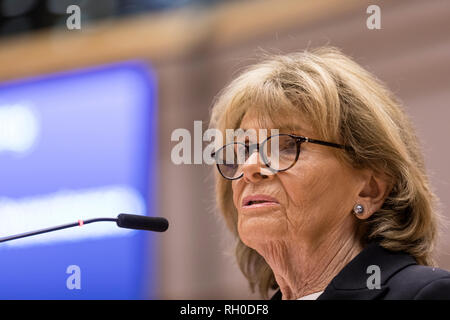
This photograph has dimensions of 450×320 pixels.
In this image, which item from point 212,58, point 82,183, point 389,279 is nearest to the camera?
point 389,279

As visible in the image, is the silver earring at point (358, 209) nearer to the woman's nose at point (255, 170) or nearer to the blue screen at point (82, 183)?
the woman's nose at point (255, 170)

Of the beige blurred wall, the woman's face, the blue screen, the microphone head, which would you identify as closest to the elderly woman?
the woman's face

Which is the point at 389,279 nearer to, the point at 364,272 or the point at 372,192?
the point at 364,272

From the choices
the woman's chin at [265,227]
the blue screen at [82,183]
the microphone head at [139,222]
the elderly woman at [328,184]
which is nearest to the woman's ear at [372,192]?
the elderly woman at [328,184]

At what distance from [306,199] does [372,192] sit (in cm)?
16

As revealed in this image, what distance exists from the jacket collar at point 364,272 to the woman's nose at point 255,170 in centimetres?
27

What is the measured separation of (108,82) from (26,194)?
693 millimetres

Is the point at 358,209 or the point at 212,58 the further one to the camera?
the point at 212,58

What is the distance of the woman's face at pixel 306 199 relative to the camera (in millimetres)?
1676

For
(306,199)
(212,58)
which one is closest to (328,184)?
(306,199)

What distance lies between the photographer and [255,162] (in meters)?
1.71

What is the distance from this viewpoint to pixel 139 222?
5.07 feet

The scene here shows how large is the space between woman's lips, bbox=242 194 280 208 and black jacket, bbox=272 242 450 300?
220 millimetres

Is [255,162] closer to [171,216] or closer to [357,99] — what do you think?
[357,99]
